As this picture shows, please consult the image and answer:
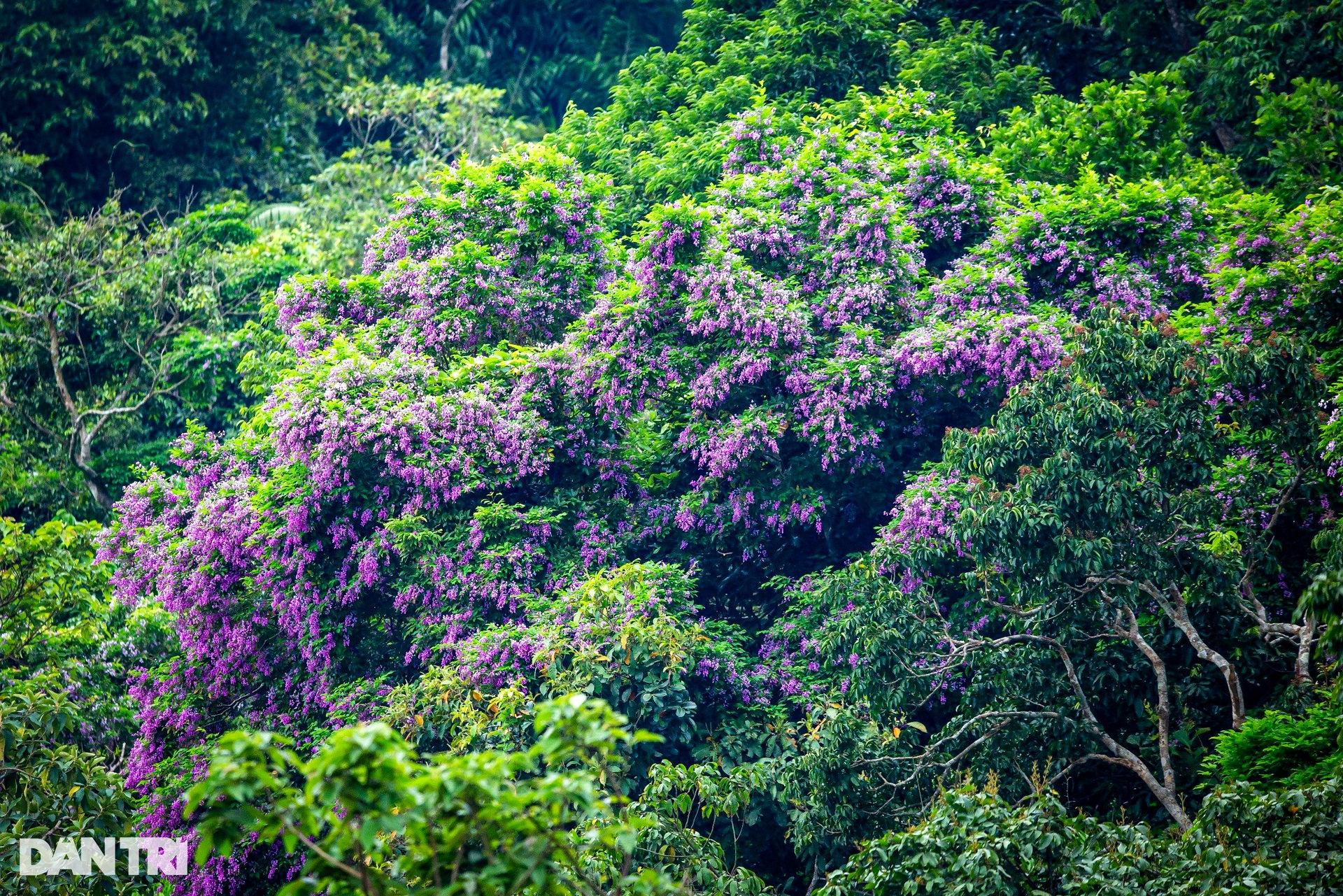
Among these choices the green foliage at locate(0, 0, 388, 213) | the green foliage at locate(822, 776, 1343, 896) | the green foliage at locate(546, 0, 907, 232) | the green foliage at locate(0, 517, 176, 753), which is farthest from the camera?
the green foliage at locate(0, 0, 388, 213)

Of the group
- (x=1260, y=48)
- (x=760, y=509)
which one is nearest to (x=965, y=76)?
(x=1260, y=48)

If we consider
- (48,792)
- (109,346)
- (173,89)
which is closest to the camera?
(48,792)

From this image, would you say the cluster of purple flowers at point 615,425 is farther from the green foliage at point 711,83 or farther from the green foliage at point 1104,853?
the green foliage at point 1104,853

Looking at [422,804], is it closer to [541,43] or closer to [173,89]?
[173,89]

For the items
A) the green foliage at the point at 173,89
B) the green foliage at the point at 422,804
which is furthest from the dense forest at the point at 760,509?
the green foliage at the point at 173,89

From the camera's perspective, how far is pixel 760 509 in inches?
519

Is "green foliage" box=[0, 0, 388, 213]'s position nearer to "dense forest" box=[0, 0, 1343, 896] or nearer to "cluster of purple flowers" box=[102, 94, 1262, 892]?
"dense forest" box=[0, 0, 1343, 896]

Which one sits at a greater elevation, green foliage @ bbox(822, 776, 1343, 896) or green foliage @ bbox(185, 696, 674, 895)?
green foliage @ bbox(185, 696, 674, 895)

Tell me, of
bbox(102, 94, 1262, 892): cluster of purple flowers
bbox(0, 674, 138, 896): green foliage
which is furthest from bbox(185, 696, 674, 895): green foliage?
bbox(102, 94, 1262, 892): cluster of purple flowers

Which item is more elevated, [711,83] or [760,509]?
[711,83]

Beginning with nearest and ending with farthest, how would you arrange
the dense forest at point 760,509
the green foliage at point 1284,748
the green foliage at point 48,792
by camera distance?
the dense forest at point 760,509 < the green foliage at point 48,792 < the green foliage at point 1284,748

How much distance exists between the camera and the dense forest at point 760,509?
323 inches

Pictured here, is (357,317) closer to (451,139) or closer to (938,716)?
(938,716)

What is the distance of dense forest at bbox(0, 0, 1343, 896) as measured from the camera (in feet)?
26.9
